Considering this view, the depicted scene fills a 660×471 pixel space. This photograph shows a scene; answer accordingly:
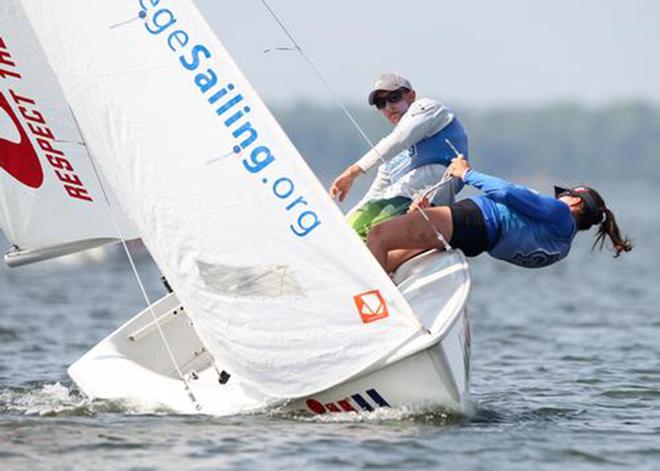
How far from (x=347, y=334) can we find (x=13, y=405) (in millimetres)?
2569

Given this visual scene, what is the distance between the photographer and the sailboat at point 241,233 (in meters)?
8.86

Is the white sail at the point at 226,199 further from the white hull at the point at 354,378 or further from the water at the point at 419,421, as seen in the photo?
the water at the point at 419,421

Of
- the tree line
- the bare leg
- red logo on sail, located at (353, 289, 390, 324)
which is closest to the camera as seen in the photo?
red logo on sail, located at (353, 289, 390, 324)

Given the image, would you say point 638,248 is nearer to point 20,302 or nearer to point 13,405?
point 20,302

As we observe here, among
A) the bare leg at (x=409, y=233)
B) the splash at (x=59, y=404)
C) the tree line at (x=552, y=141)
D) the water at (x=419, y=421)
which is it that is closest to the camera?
the water at (x=419, y=421)

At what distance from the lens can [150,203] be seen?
9180 millimetres

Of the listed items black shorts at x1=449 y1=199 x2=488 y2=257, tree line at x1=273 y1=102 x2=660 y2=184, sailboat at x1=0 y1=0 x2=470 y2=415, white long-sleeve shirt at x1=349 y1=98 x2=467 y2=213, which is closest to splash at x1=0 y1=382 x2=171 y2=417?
sailboat at x1=0 y1=0 x2=470 y2=415

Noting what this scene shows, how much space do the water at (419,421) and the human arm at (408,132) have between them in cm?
155

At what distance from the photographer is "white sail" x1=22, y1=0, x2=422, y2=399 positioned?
8.86 m

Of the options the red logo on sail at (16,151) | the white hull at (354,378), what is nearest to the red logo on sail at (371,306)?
the white hull at (354,378)

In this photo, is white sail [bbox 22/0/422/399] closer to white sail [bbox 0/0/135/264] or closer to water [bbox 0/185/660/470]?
water [bbox 0/185/660/470]

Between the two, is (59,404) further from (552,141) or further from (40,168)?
(552,141)

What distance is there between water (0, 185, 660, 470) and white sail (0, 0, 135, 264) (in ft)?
3.37

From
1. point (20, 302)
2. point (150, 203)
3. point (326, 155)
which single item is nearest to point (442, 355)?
point (150, 203)
